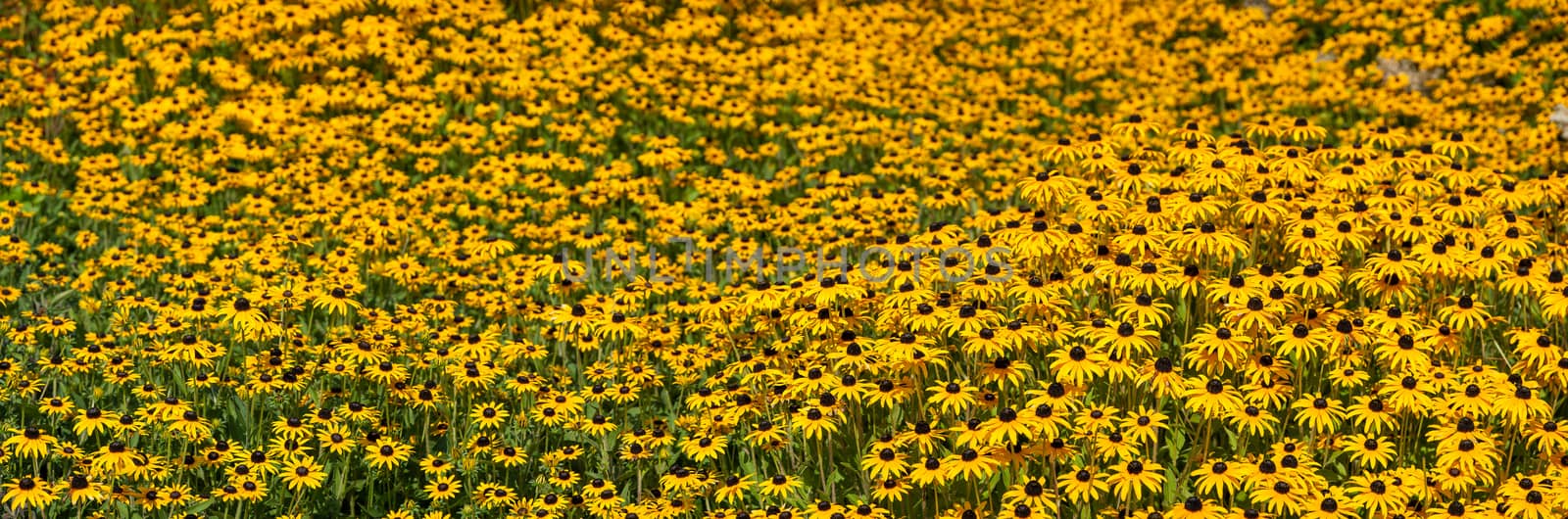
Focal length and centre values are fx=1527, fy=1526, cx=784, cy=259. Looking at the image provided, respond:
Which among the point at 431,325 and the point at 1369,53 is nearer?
the point at 431,325

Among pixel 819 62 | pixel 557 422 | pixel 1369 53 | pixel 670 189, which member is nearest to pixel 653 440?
pixel 557 422

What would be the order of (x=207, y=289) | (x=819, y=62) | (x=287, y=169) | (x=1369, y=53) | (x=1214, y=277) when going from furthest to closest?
(x=1369, y=53) → (x=819, y=62) → (x=287, y=169) → (x=207, y=289) → (x=1214, y=277)

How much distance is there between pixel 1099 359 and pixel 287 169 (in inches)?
343

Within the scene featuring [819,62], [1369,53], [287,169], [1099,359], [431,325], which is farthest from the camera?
[1369,53]

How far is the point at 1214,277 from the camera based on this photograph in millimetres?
9219

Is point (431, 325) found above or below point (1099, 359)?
below

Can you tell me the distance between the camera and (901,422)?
29.0 ft

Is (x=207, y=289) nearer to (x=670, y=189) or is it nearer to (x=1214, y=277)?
(x=670, y=189)

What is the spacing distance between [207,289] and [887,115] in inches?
343

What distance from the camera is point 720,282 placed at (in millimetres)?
12500

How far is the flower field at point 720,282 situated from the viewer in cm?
779

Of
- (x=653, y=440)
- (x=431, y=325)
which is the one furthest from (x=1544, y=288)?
(x=431, y=325)

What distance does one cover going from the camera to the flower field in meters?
7.79

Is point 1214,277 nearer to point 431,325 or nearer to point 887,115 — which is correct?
point 431,325
